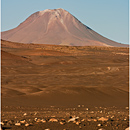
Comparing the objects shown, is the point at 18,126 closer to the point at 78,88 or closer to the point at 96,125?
the point at 96,125

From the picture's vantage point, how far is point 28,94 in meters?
19.4

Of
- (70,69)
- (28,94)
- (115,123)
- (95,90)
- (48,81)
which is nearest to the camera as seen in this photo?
(115,123)

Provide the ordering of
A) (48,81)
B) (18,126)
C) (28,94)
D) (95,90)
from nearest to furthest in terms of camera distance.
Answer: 1. (18,126)
2. (28,94)
3. (95,90)
4. (48,81)

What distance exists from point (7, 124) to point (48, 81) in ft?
63.9

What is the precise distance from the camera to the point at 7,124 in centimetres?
780

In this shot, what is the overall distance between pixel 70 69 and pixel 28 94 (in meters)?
A: 18.3

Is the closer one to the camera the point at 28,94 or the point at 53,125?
the point at 53,125

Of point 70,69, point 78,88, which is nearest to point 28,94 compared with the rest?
point 78,88

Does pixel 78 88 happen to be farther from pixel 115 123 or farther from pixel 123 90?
pixel 115 123

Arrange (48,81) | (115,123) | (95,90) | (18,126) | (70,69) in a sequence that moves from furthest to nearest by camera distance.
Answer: (70,69) < (48,81) < (95,90) < (115,123) < (18,126)

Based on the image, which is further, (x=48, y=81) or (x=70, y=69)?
(x=70, y=69)

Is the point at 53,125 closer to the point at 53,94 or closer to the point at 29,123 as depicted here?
the point at 29,123

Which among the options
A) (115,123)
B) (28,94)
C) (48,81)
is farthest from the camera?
(48,81)

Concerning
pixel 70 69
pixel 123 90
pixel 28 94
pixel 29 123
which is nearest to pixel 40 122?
pixel 29 123
